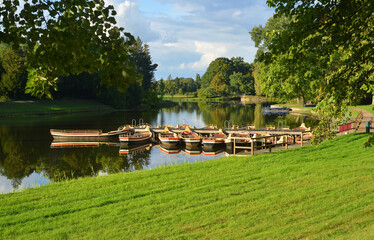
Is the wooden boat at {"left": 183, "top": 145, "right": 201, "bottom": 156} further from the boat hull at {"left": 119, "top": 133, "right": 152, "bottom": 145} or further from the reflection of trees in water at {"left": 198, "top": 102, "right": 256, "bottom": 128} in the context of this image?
the reflection of trees in water at {"left": 198, "top": 102, "right": 256, "bottom": 128}

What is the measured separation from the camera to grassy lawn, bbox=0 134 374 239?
8516 millimetres

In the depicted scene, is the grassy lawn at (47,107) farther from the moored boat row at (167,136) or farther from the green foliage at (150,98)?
the moored boat row at (167,136)

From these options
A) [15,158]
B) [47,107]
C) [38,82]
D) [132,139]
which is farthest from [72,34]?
[47,107]

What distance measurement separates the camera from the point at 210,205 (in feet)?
34.1

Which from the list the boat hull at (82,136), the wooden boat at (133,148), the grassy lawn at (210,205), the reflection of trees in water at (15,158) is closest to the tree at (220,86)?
the boat hull at (82,136)

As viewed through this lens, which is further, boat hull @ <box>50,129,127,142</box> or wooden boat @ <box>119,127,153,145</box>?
boat hull @ <box>50,129,127,142</box>

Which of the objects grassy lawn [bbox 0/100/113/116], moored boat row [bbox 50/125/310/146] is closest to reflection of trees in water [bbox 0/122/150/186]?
moored boat row [bbox 50/125/310/146]

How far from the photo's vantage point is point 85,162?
26234mm

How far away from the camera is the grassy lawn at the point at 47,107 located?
63406 millimetres

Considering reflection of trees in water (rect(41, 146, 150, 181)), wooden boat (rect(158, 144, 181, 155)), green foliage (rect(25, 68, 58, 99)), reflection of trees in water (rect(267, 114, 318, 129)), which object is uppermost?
green foliage (rect(25, 68, 58, 99))

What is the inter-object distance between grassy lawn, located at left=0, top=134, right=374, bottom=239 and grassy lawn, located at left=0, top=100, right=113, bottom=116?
186 ft

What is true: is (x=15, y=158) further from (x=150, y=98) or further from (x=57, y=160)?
(x=150, y=98)

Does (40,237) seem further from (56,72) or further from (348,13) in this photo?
(348,13)

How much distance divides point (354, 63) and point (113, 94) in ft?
268
